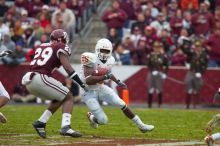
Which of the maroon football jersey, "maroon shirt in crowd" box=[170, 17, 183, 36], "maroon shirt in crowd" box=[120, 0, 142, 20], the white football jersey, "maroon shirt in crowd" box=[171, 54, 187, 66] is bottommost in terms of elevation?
"maroon shirt in crowd" box=[171, 54, 187, 66]

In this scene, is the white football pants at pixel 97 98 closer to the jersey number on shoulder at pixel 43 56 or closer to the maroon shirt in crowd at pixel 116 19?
the jersey number on shoulder at pixel 43 56

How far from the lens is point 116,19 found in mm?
22000

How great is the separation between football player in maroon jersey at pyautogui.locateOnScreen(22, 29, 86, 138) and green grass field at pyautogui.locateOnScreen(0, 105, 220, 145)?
21 centimetres

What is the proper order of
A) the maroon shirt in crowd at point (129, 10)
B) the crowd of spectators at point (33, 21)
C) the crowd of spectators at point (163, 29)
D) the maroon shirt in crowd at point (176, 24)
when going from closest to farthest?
the crowd of spectators at point (163, 29) < the maroon shirt in crowd at point (176, 24) < the crowd of spectators at point (33, 21) < the maroon shirt in crowd at point (129, 10)

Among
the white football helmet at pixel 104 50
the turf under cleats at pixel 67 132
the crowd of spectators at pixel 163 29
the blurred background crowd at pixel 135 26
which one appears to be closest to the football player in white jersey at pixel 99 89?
the white football helmet at pixel 104 50

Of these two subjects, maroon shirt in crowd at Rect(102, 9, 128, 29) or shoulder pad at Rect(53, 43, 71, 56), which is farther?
maroon shirt in crowd at Rect(102, 9, 128, 29)

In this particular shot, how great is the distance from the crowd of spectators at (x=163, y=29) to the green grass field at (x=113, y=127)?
3.81 metres

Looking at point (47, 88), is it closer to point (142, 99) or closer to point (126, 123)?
point (126, 123)

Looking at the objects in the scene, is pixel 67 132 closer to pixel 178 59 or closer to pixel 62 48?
pixel 62 48

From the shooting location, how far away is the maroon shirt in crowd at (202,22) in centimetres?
2156

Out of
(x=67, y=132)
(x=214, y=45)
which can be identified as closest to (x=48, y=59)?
(x=67, y=132)

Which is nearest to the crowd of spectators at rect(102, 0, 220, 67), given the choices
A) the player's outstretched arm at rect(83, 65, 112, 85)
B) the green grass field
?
the green grass field

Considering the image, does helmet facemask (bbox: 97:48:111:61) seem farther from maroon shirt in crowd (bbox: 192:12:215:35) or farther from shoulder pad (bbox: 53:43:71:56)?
maroon shirt in crowd (bbox: 192:12:215:35)

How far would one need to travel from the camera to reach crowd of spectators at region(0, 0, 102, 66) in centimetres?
2194
